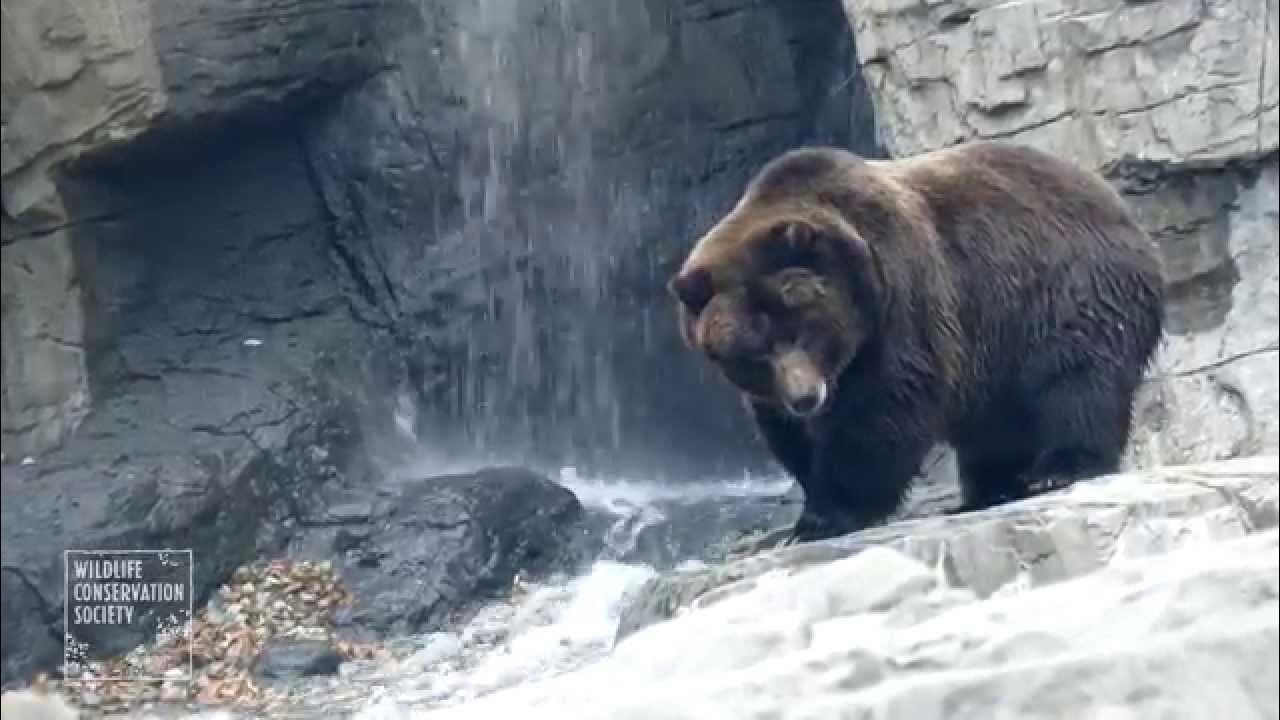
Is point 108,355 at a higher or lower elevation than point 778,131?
lower

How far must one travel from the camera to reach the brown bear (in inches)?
204

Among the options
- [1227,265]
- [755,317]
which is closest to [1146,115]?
[1227,265]

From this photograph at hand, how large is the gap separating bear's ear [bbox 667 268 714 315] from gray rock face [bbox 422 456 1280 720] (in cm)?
69

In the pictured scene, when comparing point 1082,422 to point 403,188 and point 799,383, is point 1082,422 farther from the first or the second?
point 403,188

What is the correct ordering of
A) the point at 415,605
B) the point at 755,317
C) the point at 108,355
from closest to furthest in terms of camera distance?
the point at 755,317
the point at 415,605
the point at 108,355

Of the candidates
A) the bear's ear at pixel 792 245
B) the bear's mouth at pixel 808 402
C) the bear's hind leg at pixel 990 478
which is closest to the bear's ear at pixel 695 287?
the bear's ear at pixel 792 245

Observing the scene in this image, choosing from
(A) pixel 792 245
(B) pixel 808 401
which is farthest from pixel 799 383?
(A) pixel 792 245

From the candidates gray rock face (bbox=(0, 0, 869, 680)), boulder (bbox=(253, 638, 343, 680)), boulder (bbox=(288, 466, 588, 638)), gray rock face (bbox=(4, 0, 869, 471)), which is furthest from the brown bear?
gray rock face (bbox=(4, 0, 869, 471))

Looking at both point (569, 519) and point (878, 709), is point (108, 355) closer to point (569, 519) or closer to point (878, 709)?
point (569, 519)

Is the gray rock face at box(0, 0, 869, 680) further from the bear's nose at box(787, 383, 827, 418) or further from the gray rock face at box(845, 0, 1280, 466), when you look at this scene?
the bear's nose at box(787, 383, 827, 418)

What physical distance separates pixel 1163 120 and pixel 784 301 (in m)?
1.94

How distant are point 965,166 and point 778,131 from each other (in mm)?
2379

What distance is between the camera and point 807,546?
15.8 ft

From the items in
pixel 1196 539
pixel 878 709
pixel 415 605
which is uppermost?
pixel 1196 539
